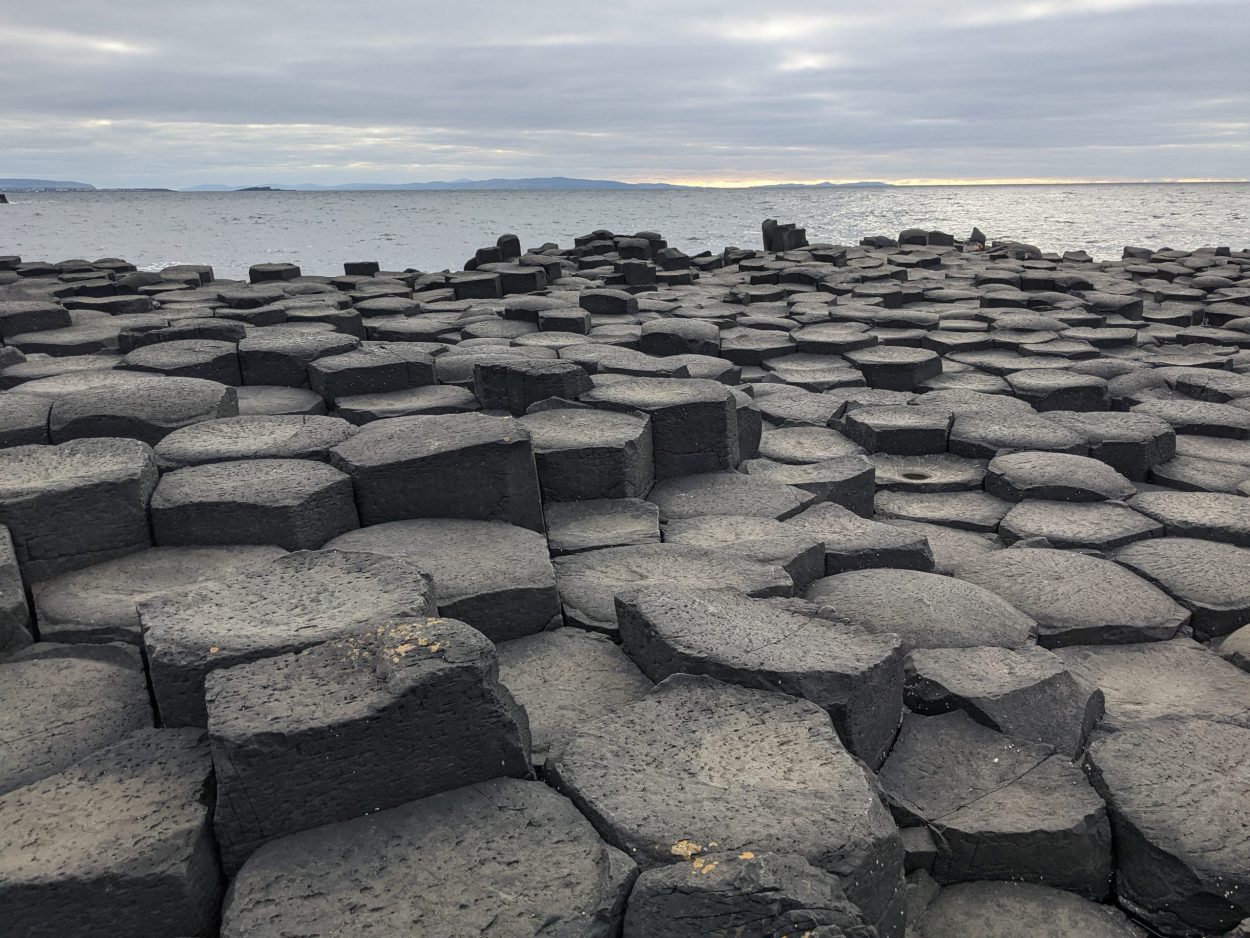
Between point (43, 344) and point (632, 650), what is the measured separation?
4.63 meters

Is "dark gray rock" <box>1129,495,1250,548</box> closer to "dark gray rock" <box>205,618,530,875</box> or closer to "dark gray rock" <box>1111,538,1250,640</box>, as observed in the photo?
"dark gray rock" <box>1111,538,1250,640</box>

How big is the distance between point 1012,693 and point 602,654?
38.0 inches

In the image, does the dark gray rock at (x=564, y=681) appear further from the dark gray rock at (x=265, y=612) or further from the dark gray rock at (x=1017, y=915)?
the dark gray rock at (x=1017, y=915)

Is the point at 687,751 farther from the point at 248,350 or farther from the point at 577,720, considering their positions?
the point at 248,350

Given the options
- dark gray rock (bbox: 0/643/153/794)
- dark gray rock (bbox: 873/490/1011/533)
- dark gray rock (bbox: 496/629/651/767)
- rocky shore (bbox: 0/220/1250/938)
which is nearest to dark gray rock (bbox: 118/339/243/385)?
rocky shore (bbox: 0/220/1250/938)

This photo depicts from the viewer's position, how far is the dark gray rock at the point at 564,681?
203 centimetres

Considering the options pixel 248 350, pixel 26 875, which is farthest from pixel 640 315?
pixel 26 875

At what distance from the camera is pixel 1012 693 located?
2.19 meters

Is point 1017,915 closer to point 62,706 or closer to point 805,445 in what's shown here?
point 62,706

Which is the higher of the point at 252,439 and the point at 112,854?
the point at 252,439

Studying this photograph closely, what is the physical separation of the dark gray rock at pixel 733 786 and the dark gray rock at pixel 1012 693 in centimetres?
46

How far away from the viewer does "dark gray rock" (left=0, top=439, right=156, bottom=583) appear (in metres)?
2.48

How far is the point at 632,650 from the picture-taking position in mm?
2297

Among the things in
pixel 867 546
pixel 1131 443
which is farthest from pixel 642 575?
pixel 1131 443
